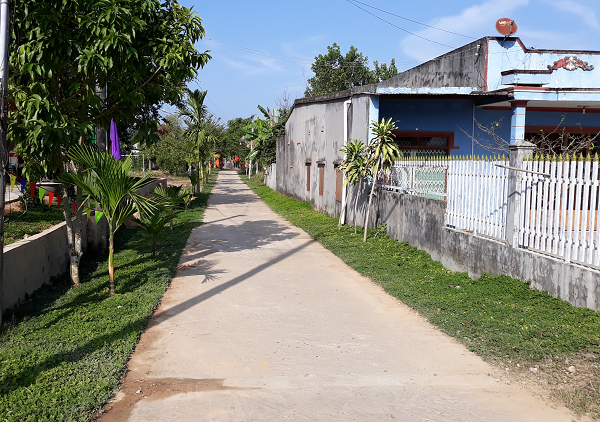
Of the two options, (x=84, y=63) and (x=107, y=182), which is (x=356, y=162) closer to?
(x=107, y=182)

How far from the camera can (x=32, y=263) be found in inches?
280

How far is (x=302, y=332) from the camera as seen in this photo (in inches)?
227

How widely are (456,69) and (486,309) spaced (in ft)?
38.5

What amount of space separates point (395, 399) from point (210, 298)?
3.74 m

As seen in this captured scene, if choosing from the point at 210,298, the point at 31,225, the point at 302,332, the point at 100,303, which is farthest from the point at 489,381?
the point at 31,225

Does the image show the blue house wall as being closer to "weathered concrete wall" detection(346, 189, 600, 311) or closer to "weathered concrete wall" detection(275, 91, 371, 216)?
"weathered concrete wall" detection(275, 91, 371, 216)

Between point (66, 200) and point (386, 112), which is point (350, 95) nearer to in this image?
point (386, 112)

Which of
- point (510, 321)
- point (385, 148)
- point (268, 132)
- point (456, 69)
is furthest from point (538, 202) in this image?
point (268, 132)

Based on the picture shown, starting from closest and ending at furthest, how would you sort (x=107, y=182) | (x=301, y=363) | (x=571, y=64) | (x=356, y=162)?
(x=301, y=363), (x=107, y=182), (x=356, y=162), (x=571, y=64)

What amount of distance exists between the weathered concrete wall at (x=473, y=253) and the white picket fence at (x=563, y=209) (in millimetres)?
188

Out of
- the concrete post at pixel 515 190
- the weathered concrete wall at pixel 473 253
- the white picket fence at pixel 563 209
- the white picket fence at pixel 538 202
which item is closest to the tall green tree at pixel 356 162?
the weathered concrete wall at pixel 473 253

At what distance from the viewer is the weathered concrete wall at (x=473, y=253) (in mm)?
5922

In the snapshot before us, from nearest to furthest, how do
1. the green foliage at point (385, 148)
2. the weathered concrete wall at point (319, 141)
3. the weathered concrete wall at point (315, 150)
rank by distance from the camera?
1. the green foliage at point (385, 148)
2. the weathered concrete wall at point (319, 141)
3. the weathered concrete wall at point (315, 150)

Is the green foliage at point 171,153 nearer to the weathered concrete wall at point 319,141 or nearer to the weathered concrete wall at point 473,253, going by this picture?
the weathered concrete wall at point 319,141
